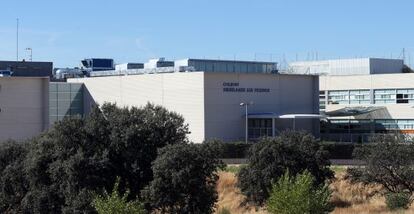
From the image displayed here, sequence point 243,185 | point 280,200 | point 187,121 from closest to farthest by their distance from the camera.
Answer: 1. point 280,200
2. point 243,185
3. point 187,121

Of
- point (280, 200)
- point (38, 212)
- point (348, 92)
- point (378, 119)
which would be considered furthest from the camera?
point (348, 92)

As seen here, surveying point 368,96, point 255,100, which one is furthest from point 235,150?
point 368,96

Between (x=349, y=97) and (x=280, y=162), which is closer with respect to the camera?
(x=280, y=162)

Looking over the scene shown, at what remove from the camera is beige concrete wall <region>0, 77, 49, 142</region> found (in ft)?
241

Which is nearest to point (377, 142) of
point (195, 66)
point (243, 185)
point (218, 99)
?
point (243, 185)

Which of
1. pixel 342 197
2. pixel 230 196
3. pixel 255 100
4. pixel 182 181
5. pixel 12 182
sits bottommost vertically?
pixel 230 196

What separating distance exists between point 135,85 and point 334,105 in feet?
78.0

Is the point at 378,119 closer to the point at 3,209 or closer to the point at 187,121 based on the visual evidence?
the point at 187,121

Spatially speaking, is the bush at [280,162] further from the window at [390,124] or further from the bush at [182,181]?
the window at [390,124]

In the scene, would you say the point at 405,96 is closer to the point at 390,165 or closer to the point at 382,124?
the point at 382,124

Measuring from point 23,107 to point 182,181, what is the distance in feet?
139

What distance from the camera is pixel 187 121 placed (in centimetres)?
7488

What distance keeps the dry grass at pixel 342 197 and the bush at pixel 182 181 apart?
4.98 meters

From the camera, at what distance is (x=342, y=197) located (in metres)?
45.7
